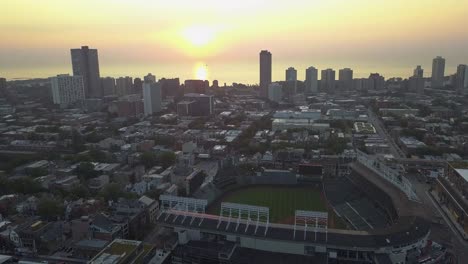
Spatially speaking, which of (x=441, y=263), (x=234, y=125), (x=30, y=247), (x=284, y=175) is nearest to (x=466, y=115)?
(x=234, y=125)

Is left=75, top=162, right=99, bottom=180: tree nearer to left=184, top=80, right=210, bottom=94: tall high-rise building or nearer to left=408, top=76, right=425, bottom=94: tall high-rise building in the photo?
left=184, top=80, right=210, bottom=94: tall high-rise building

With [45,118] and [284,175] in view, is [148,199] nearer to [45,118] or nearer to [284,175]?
[284,175]

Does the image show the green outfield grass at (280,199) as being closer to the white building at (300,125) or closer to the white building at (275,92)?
the white building at (300,125)

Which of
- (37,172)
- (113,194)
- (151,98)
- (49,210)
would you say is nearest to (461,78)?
(151,98)

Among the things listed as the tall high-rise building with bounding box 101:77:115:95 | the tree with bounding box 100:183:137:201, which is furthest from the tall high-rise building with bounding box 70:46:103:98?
the tree with bounding box 100:183:137:201

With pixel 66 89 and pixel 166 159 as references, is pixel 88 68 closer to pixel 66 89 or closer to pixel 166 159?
pixel 66 89

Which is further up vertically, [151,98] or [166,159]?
[151,98]

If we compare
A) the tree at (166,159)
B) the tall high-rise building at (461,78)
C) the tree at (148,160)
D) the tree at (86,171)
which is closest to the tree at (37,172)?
the tree at (86,171)
